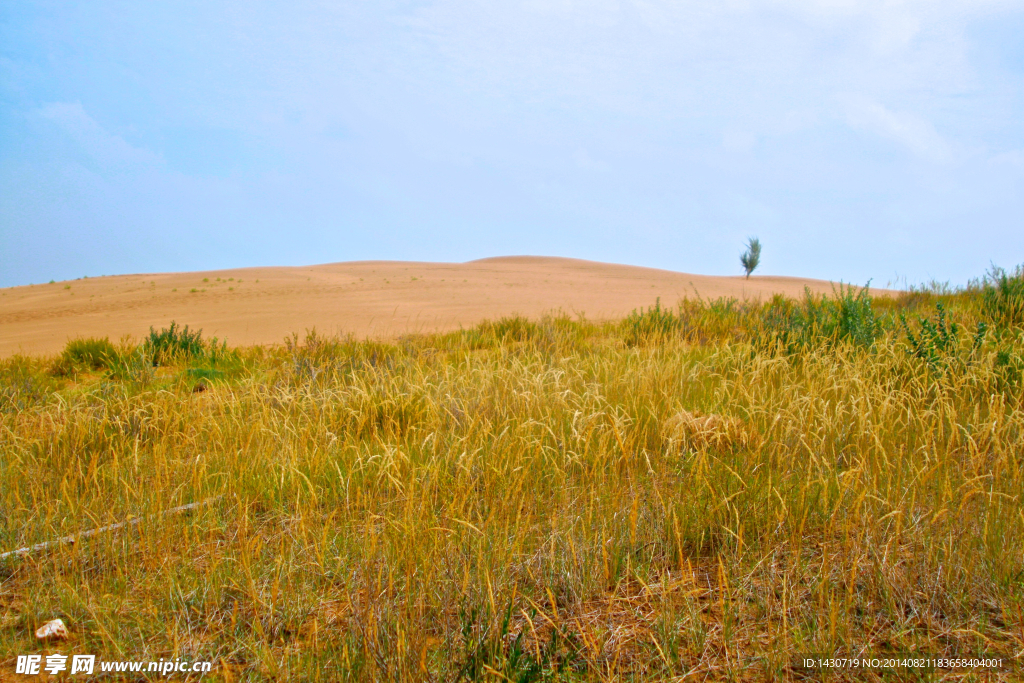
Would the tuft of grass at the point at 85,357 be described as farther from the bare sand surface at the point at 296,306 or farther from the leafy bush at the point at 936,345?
the leafy bush at the point at 936,345

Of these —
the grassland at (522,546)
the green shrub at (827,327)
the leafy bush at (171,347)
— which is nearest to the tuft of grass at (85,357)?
the leafy bush at (171,347)

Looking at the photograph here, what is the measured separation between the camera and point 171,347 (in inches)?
295

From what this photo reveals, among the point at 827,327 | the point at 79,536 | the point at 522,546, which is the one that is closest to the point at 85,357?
the point at 79,536

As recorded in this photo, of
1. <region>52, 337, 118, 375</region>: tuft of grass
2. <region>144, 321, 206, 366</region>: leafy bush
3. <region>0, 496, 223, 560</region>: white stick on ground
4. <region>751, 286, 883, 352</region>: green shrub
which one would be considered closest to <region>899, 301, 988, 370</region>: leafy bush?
<region>751, 286, 883, 352</region>: green shrub

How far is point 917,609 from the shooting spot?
69.4 inches

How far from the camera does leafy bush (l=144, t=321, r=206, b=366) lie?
24.4 feet

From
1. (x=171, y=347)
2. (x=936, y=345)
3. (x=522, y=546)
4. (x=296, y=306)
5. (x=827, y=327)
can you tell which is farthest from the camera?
(x=296, y=306)

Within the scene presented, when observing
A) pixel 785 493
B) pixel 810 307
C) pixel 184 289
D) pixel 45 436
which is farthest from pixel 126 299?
pixel 785 493

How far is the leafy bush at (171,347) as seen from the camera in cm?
743

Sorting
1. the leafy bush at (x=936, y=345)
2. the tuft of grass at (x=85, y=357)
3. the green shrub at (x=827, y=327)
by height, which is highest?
the green shrub at (x=827, y=327)

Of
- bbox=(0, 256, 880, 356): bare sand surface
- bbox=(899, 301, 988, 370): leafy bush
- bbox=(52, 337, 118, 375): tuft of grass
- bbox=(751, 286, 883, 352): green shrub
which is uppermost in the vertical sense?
bbox=(0, 256, 880, 356): bare sand surface

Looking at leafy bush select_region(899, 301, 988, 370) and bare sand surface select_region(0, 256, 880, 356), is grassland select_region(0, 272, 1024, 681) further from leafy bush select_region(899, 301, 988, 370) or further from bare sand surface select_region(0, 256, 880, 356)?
bare sand surface select_region(0, 256, 880, 356)

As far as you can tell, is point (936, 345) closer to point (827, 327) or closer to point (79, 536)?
point (827, 327)

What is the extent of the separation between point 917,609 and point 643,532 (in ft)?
2.85
